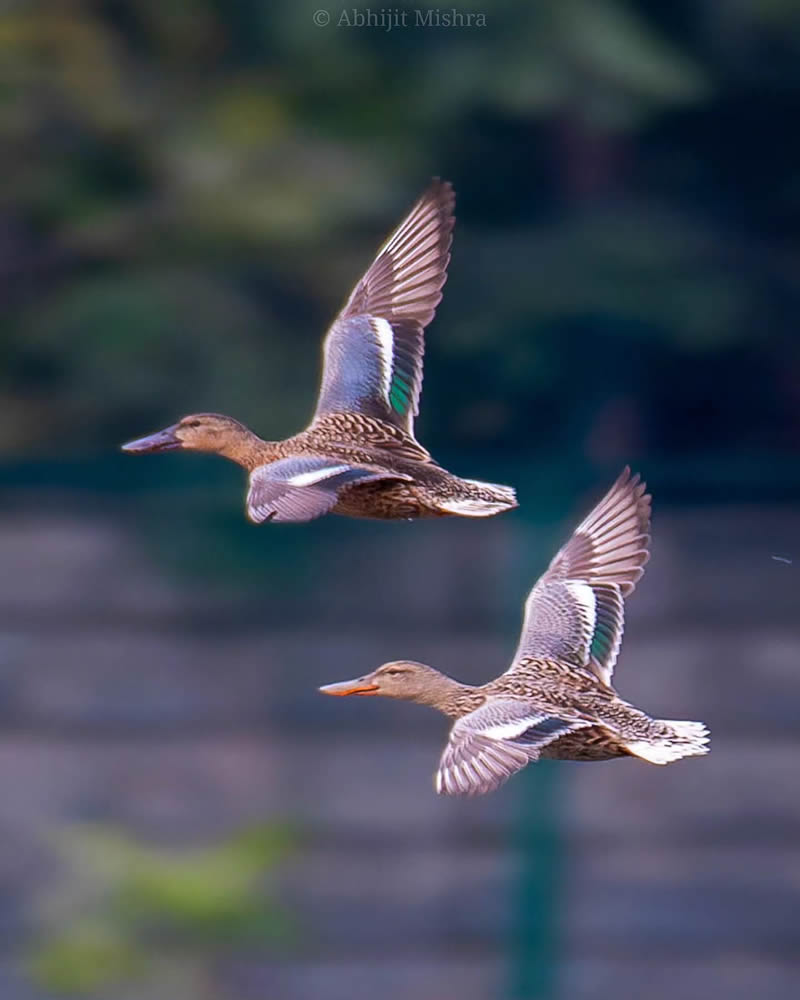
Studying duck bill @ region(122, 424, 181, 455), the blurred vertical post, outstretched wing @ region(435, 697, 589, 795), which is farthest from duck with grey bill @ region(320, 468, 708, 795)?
the blurred vertical post

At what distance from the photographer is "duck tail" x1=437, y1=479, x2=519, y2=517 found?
1.59 m

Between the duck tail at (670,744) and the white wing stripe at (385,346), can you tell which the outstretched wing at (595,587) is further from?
the white wing stripe at (385,346)

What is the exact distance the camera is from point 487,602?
429 cm

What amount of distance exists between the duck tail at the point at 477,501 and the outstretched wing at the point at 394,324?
3.7 inches

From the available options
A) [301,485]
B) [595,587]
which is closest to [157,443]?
[301,485]

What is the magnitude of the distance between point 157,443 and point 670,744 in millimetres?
440

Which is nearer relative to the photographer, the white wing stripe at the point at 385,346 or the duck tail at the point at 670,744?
the duck tail at the point at 670,744

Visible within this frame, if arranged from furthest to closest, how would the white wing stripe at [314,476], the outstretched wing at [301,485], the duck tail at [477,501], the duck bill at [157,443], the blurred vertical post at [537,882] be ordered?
the blurred vertical post at [537,882] < the duck tail at [477,501] < the duck bill at [157,443] < the white wing stripe at [314,476] < the outstretched wing at [301,485]

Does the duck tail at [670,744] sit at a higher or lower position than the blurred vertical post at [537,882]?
higher

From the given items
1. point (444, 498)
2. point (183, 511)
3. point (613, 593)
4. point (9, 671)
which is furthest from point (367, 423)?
point (9, 671)

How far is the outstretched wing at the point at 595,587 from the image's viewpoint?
5.73ft

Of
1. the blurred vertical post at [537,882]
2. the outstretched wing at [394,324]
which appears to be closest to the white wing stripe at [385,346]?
the outstretched wing at [394,324]

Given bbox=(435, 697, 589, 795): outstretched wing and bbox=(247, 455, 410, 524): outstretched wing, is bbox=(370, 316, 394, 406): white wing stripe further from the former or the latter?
bbox=(435, 697, 589, 795): outstretched wing

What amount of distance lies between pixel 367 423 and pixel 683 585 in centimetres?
272
